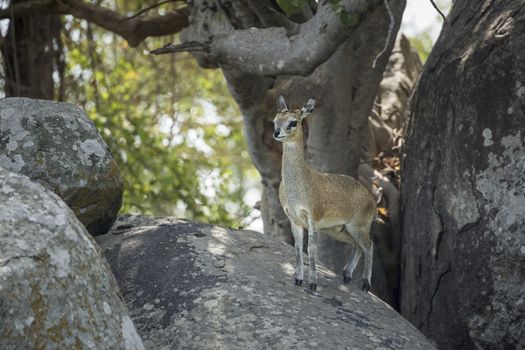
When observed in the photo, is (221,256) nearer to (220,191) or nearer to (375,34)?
(375,34)

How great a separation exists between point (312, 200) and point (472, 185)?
1612 millimetres

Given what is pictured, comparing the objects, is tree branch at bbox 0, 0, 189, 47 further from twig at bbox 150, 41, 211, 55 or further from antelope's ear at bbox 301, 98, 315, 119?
antelope's ear at bbox 301, 98, 315, 119

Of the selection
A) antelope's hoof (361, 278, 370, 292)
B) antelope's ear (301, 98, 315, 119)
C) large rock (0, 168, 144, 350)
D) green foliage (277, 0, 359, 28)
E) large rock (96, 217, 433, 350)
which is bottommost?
antelope's hoof (361, 278, 370, 292)

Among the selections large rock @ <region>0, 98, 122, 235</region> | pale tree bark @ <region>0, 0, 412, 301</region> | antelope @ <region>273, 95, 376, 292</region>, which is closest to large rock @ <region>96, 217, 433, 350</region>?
antelope @ <region>273, 95, 376, 292</region>

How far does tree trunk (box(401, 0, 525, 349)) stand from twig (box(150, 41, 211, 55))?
2397 mm

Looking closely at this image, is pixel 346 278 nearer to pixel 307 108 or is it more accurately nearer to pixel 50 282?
pixel 307 108

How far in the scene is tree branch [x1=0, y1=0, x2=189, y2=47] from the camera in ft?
41.7

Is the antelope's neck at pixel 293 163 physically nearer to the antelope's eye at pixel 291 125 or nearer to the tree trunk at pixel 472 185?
the antelope's eye at pixel 291 125

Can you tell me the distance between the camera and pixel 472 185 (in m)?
9.28

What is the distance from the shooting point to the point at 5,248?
5.62 m

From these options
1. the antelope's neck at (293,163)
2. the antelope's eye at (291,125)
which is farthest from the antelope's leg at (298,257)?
the antelope's eye at (291,125)

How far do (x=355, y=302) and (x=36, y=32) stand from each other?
24.7 ft

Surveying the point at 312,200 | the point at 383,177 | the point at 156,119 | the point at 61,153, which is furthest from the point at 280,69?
the point at 156,119

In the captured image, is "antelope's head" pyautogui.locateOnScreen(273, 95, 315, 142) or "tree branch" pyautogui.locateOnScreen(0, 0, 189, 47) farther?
"tree branch" pyautogui.locateOnScreen(0, 0, 189, 47)
